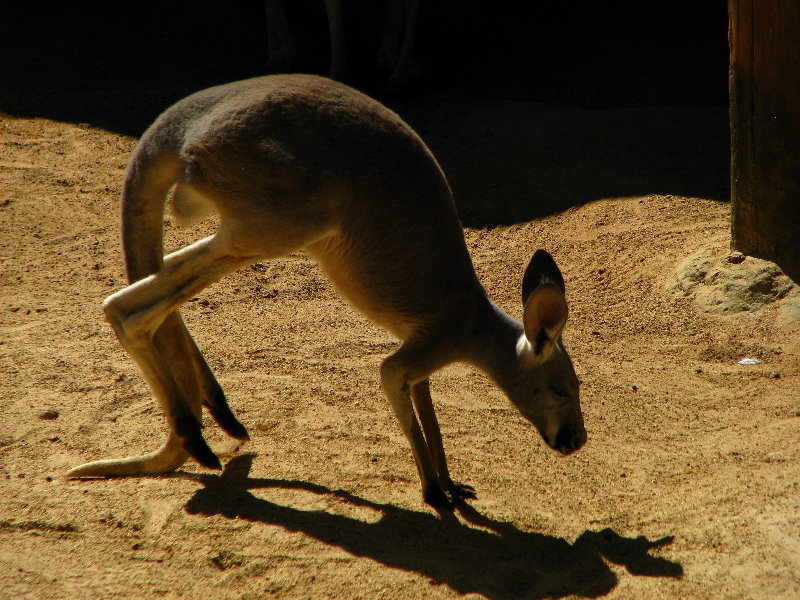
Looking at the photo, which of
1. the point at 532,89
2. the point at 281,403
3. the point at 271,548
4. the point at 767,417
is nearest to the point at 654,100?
the point at 532,89

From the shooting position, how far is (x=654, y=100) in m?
10.1

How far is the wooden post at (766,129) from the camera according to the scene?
5199 millimetres

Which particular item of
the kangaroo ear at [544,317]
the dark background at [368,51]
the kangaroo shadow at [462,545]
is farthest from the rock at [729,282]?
the dark background at [368,51]

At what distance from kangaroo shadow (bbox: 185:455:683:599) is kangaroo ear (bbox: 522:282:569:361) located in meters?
0.85

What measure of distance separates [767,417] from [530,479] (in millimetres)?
1422

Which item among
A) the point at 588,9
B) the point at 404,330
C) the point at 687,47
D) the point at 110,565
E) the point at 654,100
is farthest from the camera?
the point at 588,9

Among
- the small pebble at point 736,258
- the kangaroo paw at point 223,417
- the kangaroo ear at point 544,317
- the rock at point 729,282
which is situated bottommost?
the rock at point 729,282

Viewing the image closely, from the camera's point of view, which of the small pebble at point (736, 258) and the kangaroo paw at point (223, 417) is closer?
the kangaroo paw at point (223, 417)

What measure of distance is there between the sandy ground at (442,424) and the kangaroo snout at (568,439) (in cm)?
29

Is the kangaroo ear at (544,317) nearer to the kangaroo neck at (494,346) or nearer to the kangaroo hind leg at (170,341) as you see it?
the kangaroo neck at (494,346)

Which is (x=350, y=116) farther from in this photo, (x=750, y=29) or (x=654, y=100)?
(x=654, y=100)

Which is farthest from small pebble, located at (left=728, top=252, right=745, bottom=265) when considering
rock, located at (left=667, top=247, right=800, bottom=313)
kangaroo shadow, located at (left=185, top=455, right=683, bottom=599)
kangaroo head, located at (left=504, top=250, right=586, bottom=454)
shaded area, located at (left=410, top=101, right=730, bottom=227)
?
kangaroo shadow, located at (left=185, top=455, right=683, bottom=599)

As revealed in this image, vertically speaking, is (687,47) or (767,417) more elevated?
(687,47)

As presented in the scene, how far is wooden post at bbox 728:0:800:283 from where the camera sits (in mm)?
5199
